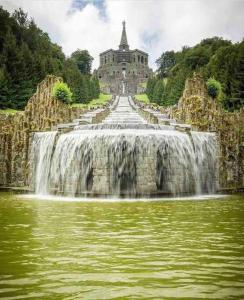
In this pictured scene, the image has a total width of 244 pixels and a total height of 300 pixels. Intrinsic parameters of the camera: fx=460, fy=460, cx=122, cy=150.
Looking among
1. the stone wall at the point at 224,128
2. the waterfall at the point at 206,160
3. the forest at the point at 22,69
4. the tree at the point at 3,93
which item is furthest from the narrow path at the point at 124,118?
the waterfall at the point at 206,160

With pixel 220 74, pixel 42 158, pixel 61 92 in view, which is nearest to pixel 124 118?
pixel 61 92

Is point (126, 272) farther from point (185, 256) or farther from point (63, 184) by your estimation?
point (63, 184)

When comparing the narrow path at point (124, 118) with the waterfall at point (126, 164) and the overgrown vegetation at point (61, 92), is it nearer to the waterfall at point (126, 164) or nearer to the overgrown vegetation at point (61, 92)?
the overgrown vegetation at point (61, 92)

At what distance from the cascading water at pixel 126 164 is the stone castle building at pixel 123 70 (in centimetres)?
12824

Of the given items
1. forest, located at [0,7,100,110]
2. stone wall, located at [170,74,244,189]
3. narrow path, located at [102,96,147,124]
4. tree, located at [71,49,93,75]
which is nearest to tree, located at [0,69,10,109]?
forest, located at [0,7,100,110]

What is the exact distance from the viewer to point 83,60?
515ft

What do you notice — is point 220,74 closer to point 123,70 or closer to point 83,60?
point 83,60

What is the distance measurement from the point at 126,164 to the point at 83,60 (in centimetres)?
13564

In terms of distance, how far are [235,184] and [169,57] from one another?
476ft

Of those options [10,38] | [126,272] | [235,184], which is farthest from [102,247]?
[10,38]

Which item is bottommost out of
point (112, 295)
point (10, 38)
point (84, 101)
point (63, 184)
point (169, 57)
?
point (112, 295)

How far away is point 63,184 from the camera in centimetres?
2670

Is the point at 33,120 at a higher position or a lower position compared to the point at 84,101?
lower

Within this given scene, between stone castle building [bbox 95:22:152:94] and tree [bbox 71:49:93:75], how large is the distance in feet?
29.7
